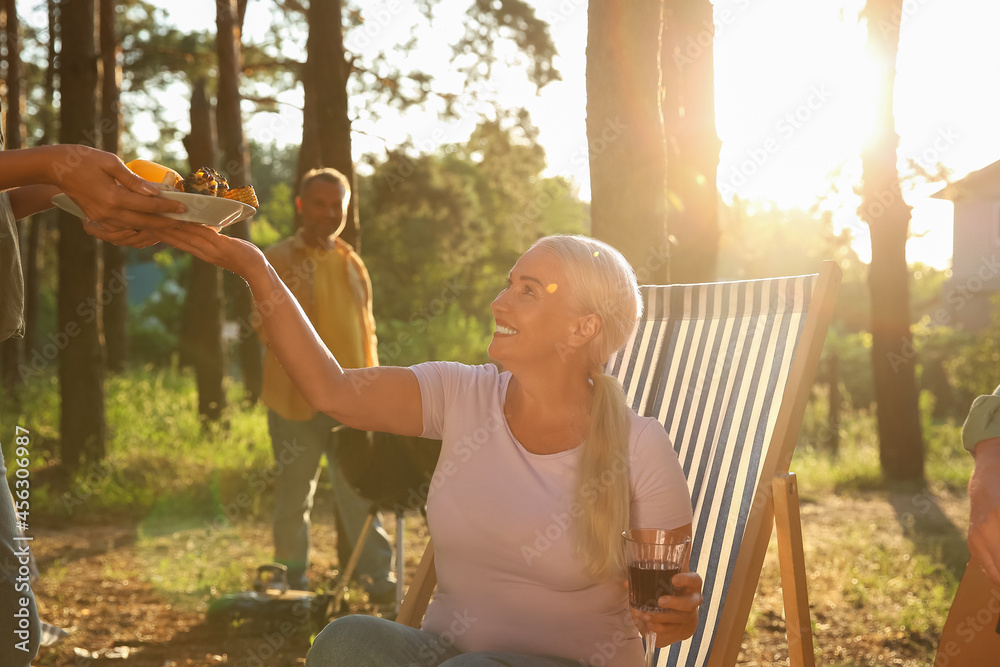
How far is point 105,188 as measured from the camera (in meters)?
1.66

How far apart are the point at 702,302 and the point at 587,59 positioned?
1.29 m

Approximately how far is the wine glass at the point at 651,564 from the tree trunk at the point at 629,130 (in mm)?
2013

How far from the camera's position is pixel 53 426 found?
10.0 m

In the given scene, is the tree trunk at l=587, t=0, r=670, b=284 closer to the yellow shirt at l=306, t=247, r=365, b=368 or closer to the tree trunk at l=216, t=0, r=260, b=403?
the yellow shirt at l=306, t=247, r=365, b=368

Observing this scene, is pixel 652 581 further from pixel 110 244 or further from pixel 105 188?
pixel 110 244

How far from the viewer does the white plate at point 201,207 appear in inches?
68.7

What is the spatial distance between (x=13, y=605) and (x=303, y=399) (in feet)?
9.98

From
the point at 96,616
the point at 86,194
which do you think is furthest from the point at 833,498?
the point at 86,194

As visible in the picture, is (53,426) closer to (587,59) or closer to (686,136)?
(686,136)

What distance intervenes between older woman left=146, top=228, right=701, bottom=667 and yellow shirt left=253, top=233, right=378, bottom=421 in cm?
251

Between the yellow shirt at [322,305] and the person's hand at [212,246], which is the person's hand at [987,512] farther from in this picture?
the yellow shirt at [322,305]

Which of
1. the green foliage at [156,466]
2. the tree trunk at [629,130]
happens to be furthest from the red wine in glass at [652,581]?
the green foliage at [156,466]

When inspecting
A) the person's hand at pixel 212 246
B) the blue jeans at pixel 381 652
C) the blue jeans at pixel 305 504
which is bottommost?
the blue jeans at pixel 305 504

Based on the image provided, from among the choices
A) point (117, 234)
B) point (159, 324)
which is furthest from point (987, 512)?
point (159, 324)
